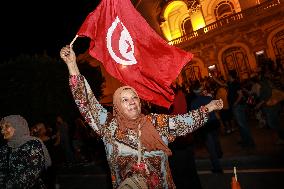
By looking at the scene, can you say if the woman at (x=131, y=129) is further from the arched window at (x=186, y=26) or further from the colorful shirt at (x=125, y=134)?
the arched window at (x=186, y=26)

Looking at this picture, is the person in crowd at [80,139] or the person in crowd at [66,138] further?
the person in crowd at [80,139]

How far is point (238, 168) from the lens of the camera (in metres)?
7.35

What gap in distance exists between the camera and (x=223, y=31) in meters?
26.2

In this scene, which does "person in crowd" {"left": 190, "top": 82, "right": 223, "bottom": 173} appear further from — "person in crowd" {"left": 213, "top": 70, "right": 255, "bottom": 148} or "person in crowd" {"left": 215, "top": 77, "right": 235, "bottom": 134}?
"person in crowd" {"left": 215, "top": 77, "right": 235, "bottom": 134}

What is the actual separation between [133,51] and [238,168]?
4303 millimetres

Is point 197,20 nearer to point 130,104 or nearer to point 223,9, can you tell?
point 223,9

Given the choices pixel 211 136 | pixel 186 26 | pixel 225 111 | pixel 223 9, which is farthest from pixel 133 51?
pixel 186 26

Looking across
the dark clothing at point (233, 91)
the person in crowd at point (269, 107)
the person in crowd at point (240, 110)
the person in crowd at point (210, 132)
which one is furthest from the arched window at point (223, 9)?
the person in crowd at point (210, 132)

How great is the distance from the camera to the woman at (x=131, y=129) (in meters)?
2.99

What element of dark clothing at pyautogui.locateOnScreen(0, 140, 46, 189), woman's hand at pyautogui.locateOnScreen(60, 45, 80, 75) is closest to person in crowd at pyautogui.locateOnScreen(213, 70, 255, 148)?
dark clothing at pyautogui.locateOnScreen(0, 140, 46, 189)

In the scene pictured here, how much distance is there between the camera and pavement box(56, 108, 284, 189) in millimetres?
6330

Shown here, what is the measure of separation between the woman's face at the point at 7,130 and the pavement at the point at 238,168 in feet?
13.5

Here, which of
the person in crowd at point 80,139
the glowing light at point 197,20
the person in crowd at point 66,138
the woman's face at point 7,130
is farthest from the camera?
the glowing light at point 197,20

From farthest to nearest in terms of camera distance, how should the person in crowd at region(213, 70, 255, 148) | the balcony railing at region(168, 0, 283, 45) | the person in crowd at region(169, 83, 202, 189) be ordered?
the balcony railing at region(168, 0, 283, 45)
the person in crowd at region(213, 70, 255, 148)
the person in crowd at region(169, 83, 202, 189)
